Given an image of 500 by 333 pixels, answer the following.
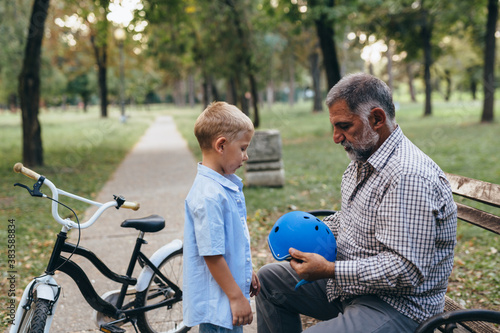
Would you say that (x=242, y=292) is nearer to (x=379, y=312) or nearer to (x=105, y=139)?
(x=379, y=312)

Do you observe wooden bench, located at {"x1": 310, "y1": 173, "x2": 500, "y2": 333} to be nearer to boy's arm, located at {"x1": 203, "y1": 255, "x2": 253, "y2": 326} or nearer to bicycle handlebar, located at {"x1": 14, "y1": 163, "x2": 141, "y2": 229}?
boy's arm, located at {"x1": 203, "y1": 255, "x2": 253, "y2": 326}

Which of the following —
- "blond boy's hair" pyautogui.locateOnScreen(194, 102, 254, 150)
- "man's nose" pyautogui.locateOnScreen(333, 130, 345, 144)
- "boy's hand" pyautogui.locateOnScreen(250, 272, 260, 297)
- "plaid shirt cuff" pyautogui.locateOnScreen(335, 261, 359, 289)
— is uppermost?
"blond boy's hair" pyautogui.locateOnScreen(194, 102, 254, 150)

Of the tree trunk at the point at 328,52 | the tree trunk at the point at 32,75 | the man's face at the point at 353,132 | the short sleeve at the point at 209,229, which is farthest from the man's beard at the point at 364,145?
the tree trunk at the point at 328,52

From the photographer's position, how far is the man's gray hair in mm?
2170

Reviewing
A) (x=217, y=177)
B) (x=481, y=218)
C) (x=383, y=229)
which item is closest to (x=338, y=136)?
(x=383, y=229)

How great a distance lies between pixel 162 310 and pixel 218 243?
1.53 meters

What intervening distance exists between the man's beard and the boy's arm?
0.85m

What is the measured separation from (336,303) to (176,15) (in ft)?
44.7

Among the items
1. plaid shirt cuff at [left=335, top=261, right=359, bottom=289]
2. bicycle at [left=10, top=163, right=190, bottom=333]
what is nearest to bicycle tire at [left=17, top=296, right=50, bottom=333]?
bicycle at [left=10, top=163, right=190, bottom=333]

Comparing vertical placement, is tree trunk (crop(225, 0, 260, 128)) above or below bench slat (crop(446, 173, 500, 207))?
above

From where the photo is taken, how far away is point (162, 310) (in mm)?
3326

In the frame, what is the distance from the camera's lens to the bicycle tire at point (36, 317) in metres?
2.44

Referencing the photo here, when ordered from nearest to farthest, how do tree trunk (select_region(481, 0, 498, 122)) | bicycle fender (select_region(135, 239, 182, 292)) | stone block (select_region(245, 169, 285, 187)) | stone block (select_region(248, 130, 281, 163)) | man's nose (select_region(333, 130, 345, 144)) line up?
man's nose (select_region(333, 130, 345, 144))
bicycle fender (select_region(135, 239, 182, 292))
stone block (select_region(248, 130, 281, 163))
stone block (select_region(245, 169, 285, 187))
tree trunk (select_region(481, 0, 498, 122))

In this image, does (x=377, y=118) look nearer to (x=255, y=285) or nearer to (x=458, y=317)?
(x=458, y=317)
